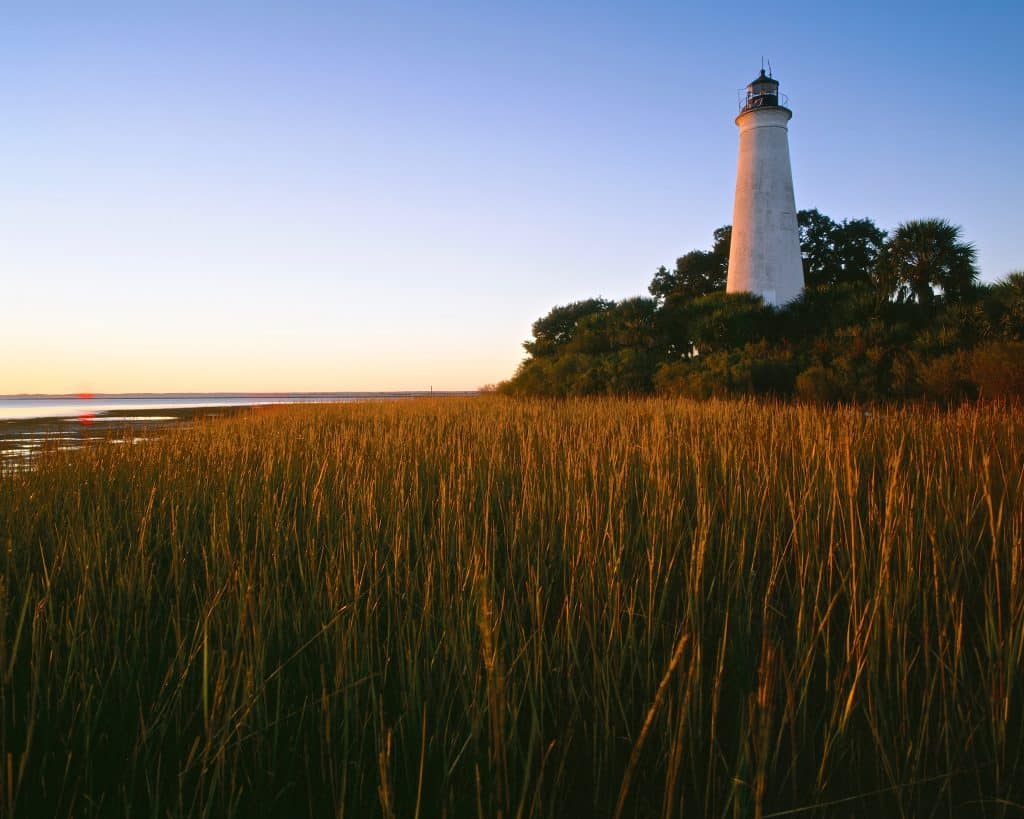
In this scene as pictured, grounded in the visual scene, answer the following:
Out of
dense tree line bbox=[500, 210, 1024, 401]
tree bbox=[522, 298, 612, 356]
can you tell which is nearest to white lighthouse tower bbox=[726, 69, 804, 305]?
dense tree line bbox=[500, 210, 1024, 401]

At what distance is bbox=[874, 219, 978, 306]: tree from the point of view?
13.5m

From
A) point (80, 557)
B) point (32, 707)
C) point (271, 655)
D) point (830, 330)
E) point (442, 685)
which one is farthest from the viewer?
point (830, 330)

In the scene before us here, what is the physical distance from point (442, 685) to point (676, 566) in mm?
1199

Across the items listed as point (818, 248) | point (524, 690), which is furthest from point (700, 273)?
point (524, 690)

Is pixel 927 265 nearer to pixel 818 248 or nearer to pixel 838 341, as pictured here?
pixel 838 341

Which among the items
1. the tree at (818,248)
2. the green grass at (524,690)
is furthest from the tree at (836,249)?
the green grass at (524,690)

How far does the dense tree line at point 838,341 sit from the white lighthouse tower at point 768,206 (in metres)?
1.51

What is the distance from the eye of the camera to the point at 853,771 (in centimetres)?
143

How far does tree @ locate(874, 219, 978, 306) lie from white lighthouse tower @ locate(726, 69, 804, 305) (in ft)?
12.7

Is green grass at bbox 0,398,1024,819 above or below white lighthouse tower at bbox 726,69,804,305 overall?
below

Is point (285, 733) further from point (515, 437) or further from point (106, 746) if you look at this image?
point (515, 437)

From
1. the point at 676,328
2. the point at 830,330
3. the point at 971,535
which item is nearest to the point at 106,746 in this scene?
the point at 971,535

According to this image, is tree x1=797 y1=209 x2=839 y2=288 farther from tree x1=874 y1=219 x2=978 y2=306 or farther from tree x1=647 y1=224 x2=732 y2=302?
tree x1=874 y1=219 x2=978 y2=306

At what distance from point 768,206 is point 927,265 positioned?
5388 millimetres
